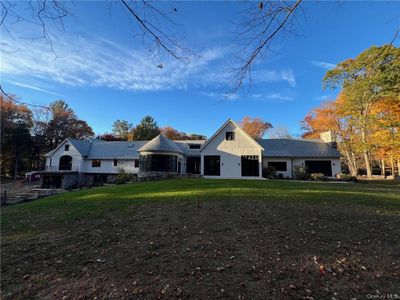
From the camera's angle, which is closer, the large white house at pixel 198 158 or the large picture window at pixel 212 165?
the large white house at pixel 198 158

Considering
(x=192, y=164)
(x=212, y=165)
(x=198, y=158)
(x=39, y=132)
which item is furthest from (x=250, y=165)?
(x=39, y=132)

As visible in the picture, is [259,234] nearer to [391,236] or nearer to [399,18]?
[391,236]

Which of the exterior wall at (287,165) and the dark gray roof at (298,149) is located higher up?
the dark gray roof at (298,149)

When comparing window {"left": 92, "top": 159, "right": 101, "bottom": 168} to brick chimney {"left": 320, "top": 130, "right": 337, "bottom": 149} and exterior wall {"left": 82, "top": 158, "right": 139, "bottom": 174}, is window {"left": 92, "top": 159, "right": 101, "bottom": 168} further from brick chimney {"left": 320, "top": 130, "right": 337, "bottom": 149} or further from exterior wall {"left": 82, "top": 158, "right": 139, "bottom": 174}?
brick chimney {"left": 320, "top": 130, "right": 337, "bottom": 149}

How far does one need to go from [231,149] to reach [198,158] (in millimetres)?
9293

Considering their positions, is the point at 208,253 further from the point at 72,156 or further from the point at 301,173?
the point at 72,156

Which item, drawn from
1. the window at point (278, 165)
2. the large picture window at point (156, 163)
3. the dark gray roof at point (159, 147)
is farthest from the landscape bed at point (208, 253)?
the window at point (278, 165)

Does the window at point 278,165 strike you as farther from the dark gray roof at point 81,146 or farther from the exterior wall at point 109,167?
the dark gray roof at point 81,146

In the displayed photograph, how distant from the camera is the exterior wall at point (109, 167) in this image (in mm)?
33500

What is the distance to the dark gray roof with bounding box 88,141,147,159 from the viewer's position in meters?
34.2

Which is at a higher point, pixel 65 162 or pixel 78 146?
pixel 78 146

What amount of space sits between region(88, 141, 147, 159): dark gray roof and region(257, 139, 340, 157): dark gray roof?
64.0ft

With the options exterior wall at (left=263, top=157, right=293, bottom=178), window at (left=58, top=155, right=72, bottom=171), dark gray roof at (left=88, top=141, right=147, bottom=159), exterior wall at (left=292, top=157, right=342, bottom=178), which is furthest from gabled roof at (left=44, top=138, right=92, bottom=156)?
exterior wall at (left=292, top=157, right=342, bottom=178)

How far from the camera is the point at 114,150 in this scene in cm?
3559
